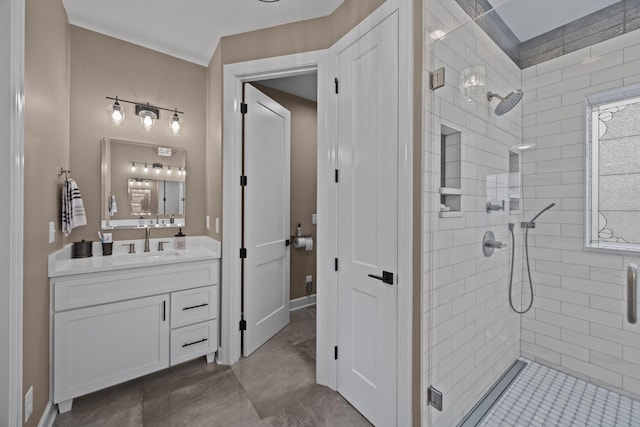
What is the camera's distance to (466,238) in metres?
1.64

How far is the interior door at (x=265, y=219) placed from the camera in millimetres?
2389

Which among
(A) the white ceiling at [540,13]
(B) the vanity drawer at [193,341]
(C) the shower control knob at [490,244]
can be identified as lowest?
(B) the vanity drawer at [193,341]

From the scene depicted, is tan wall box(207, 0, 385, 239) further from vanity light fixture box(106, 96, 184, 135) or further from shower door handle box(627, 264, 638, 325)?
shower door handle box(627, 264, 638, 325)

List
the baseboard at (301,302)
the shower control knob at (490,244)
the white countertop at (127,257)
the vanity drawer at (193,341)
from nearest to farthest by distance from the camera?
the shower control knob at (490,244), the white countertop at (127,257), the vanity drawer at (193,341), the baseboard at (301,302)

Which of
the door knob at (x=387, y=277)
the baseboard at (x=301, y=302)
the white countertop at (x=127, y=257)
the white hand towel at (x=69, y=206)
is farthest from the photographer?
the baseboard at (x=301, y=302)

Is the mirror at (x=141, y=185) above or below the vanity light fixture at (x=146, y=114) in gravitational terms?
below

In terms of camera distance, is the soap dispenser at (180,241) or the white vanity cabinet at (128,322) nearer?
the white vanity cabinet at (128,322)

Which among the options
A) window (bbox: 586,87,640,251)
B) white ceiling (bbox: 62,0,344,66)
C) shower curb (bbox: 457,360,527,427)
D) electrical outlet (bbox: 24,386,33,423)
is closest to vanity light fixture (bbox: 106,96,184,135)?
white ceiling (bbox: 62,0,344,66)

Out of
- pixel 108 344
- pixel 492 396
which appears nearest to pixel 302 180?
pixel 108 344

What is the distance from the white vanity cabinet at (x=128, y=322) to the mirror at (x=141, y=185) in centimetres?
69

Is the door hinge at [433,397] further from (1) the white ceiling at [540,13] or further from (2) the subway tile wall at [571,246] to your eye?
(1) the white ceiling at [540,13]

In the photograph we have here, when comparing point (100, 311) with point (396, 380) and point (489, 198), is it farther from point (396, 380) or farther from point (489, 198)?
point (489, 198)

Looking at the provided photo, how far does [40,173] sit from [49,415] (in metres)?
1.40

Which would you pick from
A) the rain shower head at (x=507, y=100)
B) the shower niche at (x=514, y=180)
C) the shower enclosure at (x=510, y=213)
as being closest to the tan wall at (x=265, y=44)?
the shower enclosure at (x=510, y=213)
